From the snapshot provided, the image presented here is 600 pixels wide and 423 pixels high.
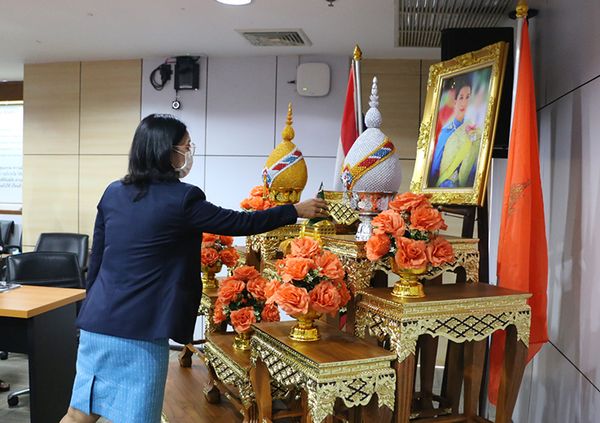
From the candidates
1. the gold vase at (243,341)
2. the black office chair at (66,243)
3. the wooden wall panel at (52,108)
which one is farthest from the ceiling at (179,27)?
the gold vase at (243,341)

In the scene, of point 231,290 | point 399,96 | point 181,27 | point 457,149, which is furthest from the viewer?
point 399,96

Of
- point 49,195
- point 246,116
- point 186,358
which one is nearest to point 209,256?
point 186,358

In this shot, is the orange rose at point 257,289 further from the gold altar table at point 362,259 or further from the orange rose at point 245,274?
the gold altar table at point 362,259

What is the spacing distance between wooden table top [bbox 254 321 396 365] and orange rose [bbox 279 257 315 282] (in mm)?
210

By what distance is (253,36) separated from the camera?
420 cm

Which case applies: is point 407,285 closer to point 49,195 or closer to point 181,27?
point 181,27

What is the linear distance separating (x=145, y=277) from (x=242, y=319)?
50 centimetres

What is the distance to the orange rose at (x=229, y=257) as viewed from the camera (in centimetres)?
276

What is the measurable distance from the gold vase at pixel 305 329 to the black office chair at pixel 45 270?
2552 millimetres

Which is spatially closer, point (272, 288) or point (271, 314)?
point (272, 288)

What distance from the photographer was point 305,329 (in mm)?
1793

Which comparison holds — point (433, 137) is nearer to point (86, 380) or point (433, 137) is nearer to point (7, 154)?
point (86, 380)

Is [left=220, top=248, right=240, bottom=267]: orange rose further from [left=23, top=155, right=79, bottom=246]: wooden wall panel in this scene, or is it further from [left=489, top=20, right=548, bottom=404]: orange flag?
[left=23, top=155, right=79, bottom=246]: wooden wall panel

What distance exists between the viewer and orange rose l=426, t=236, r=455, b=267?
1.76 m
